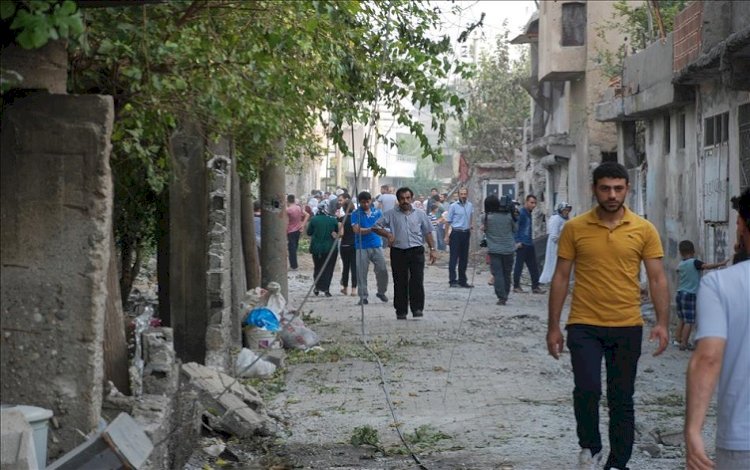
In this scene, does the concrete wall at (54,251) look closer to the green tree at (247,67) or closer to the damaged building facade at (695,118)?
the green tree at (247,67)

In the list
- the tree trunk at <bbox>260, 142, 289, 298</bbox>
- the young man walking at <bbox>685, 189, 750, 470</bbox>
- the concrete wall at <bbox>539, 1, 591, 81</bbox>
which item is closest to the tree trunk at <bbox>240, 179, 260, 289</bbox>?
the tree trunk at <bbox>260, 142, 289, 298</bbox>

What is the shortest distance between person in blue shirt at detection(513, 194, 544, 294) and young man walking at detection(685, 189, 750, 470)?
1915cm

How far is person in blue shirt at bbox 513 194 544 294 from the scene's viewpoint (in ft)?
78.6

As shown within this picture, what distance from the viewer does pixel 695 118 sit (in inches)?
728

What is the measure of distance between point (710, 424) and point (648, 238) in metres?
2.71

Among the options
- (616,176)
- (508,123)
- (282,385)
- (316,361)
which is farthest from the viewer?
(508,123)

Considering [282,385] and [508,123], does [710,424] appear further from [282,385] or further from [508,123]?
[508,123]

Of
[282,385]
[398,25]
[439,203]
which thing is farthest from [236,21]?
[439,203]

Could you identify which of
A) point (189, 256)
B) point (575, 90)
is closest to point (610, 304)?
point (189, 256)

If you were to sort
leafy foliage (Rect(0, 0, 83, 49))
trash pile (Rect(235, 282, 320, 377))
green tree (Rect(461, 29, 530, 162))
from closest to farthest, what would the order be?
leafy foliage (Rect(0, 0, 83, 49)) < trash pile (Rect(235, 282, 320, 377)) < green tree (Rect(461, 29, 530, 162))

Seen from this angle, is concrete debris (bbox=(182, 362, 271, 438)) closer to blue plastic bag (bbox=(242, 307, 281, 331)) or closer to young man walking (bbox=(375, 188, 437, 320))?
blue plastic bag (bbox=(242, 307, 281, 331))

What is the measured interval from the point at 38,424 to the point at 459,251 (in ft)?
62.3

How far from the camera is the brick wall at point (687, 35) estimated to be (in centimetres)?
1652

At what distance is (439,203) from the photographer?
43.0 m
